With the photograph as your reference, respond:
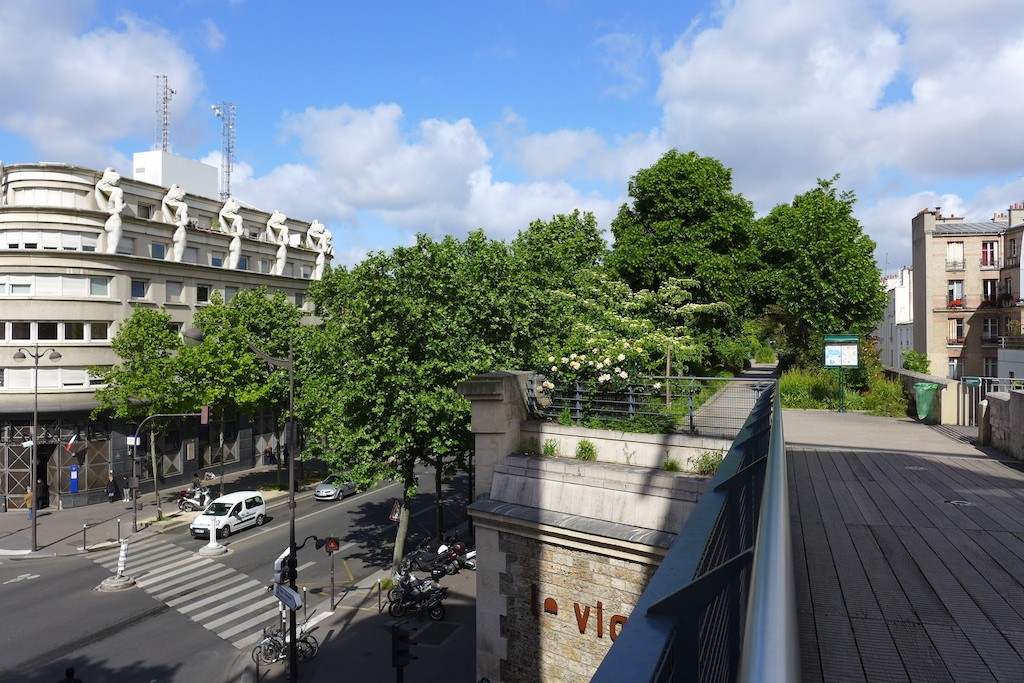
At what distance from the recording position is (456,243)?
23.9 m

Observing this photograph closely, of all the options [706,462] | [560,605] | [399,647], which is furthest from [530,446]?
[399,647]

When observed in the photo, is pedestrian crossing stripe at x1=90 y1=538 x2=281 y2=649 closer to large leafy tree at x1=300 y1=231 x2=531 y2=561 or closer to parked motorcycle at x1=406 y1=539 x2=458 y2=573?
parked motorcycle at x1=406 y1=539 x2=458 y2=573

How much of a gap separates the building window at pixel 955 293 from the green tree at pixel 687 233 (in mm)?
15517

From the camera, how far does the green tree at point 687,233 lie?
32812 mm

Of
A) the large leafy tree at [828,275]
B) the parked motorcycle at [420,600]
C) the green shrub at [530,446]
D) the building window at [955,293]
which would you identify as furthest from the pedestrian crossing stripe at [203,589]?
the building window at [955,293]

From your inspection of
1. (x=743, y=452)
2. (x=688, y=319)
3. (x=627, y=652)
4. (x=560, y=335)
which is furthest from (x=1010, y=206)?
(x=627, y=652)

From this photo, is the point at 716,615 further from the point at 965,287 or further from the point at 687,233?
the point at 965,287

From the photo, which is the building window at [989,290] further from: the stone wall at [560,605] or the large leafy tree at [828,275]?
the stone wall at [560,605]

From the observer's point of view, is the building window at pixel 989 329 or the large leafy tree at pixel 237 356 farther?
the building window at pixel 989 329

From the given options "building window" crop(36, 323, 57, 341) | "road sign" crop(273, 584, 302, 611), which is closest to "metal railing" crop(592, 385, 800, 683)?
"road sign" crop(273, 584, 302, 611)

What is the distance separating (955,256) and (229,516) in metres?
44.3

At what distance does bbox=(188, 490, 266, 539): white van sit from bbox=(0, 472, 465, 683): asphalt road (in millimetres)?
462

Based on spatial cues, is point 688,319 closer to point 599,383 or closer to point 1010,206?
point 599,383

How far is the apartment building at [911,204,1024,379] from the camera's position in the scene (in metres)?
38.7
